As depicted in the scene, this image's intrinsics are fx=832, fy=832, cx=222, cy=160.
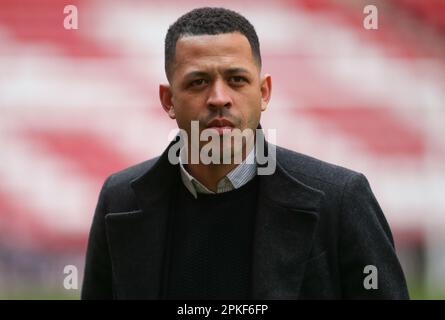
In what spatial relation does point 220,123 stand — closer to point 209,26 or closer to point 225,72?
point 225,72

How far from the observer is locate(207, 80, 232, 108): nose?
175cm

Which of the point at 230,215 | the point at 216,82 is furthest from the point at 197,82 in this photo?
the point at 230,215

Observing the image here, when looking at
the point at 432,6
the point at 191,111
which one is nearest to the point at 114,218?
the point at 191,111

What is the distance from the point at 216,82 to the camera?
177 cm

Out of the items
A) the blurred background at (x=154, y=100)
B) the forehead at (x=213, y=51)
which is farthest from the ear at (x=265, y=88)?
the blurred background at (x=154, y=100)

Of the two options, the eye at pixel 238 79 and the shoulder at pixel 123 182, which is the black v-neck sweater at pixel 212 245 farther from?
the eye at pixel 238 79

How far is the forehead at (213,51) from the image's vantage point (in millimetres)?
1786

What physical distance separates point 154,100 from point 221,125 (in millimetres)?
3632

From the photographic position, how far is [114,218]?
6.25 ft

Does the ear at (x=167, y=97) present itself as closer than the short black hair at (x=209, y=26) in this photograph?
No

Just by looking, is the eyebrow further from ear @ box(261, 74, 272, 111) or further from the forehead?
ear @ box(261, 74, 272, 111)

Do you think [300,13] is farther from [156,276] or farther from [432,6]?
[156,276]

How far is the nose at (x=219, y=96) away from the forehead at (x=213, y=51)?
0.04 metres

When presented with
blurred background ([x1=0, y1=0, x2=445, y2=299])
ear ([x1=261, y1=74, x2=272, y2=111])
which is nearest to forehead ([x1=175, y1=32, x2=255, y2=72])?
ear ([x1=261, y1=74, x2=272, y2=111])
